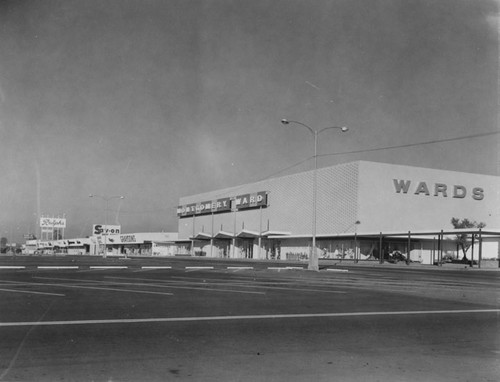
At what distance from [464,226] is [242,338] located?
230 feet

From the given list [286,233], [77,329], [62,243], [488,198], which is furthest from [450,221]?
[62,243]

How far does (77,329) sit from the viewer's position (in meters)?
9.62

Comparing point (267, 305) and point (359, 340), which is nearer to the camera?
point (359, 340)

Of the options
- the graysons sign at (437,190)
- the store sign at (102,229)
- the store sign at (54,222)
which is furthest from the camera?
the store sign at (54,222)

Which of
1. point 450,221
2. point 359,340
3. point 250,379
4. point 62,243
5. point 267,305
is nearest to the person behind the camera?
point 250,379

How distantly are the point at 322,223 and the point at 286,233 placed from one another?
7.44m

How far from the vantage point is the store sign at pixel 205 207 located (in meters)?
105

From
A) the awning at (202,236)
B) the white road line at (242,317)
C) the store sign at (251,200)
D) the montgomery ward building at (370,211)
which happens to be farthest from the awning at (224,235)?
the white road line at (242,317)

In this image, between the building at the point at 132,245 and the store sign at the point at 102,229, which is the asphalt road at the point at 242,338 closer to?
the building at the point at 132,245

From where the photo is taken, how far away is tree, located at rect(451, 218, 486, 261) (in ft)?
214

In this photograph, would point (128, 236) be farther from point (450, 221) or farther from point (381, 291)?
point (381, 291)

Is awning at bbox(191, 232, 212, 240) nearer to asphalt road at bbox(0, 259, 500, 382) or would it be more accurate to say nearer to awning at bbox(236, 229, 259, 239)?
awning at bbox(236, 229, 259, 239)

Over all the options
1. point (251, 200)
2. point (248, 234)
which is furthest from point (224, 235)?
point (248, 234)

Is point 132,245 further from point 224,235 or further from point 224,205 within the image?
point 224,235
